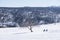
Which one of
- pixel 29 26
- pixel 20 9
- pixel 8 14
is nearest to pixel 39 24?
pixel 29 26

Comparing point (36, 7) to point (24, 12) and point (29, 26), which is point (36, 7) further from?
point (29, 26)

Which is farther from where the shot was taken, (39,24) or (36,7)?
(36,7)

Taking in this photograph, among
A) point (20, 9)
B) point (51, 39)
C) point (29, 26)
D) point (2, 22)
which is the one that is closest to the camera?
point (51, 39)

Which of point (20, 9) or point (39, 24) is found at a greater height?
point (20, 9)

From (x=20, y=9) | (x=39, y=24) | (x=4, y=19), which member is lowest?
(x=39, y=24)

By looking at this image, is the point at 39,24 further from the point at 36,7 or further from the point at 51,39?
the point at 51,39

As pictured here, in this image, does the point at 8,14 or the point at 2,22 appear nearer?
the point at 2,22

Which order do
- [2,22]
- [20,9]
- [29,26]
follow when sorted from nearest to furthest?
1. [29,26]
2. [2,22]
3. [20,9]

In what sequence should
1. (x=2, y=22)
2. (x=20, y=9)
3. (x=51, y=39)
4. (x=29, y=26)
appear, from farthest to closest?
(x=20, y=9) < (x=2, y=22) < (x=29, y=26) < (x=51, y=39)

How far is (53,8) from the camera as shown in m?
6.81

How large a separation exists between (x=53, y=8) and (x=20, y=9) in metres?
2.35

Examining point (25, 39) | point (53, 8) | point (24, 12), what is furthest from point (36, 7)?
point (25, 39)

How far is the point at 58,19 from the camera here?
735cm

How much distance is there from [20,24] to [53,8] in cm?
244
